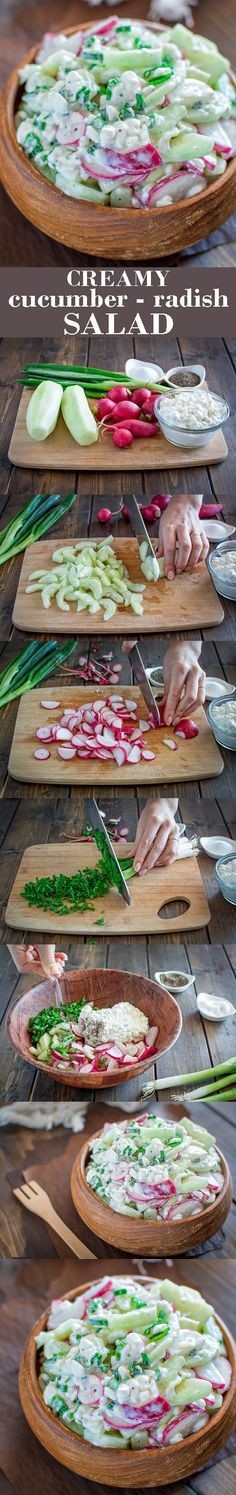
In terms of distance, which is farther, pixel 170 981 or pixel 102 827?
pixel 170 981

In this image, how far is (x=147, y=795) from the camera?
5.49 ft

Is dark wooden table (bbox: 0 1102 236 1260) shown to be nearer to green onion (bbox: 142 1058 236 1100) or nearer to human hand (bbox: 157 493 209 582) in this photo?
green onion (bbox: 142 1058 236 1100)

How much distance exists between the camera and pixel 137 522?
1.53 m

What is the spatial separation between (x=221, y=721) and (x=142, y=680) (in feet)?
0.32

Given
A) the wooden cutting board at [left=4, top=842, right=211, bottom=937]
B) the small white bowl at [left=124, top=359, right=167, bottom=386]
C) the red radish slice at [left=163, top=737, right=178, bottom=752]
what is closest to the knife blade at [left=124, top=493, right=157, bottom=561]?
the small white bowl at [left=124, top=359, right=167, bottom=386]

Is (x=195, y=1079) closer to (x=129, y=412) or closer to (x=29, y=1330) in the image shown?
(x=29, y=1330)

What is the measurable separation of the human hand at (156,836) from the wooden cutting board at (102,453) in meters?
0.42

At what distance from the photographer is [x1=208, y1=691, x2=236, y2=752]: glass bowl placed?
1.66m

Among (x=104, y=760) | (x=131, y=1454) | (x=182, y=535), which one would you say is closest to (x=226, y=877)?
(x=104, y=760)

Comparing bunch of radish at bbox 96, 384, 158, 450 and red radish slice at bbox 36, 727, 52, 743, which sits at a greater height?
bunch of radish at bbox 96, 384, 158, 450

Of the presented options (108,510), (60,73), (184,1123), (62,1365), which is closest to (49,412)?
(108,510)

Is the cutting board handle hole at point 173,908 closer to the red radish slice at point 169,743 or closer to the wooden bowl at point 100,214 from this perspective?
the red radish slice at point 169,743

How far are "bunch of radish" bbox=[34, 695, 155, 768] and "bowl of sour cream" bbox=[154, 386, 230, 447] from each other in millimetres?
331

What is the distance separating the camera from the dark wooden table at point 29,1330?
5.78 feet
